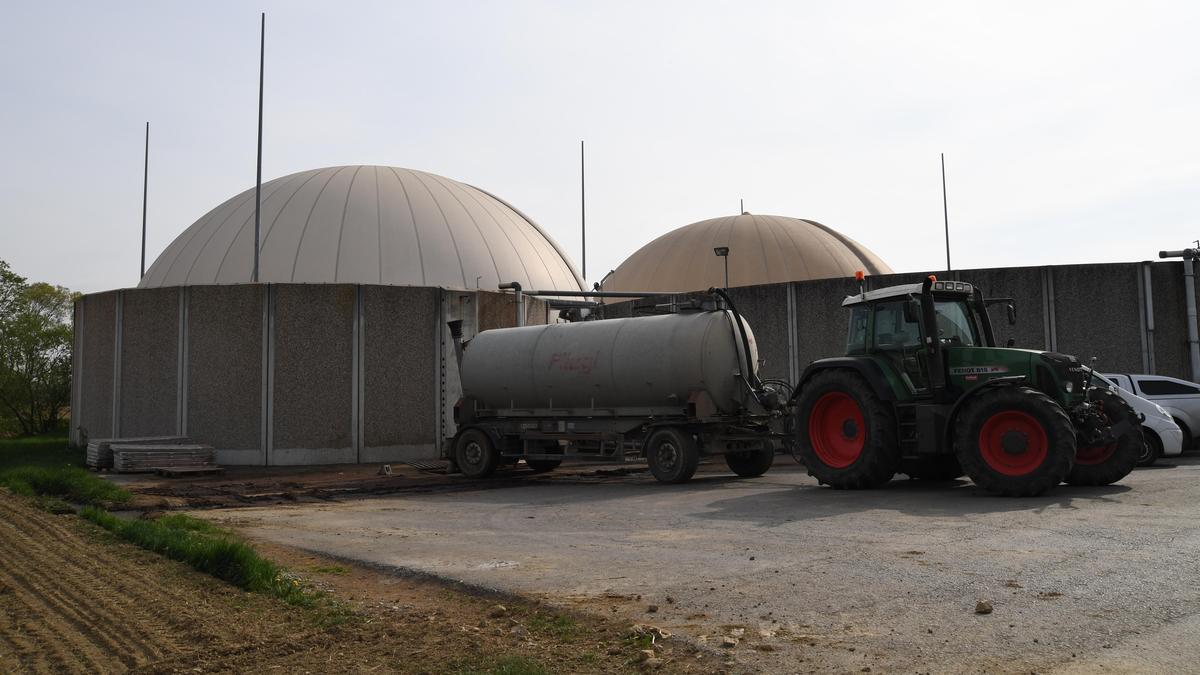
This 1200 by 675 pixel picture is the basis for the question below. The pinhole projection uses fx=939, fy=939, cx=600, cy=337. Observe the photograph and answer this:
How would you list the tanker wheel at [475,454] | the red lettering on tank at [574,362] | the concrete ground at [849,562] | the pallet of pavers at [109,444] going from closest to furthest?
the concrete ground at [849,562] < the red lettering on tank at [574,362] < the tanker wheel at [475,454] < the pallet of pavers at [109,444]

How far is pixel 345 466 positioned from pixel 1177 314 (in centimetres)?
1732

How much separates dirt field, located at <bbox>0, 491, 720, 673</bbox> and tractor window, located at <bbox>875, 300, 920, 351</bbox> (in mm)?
7932

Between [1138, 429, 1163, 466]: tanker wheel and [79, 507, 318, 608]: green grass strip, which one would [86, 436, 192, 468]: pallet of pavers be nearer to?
[79, 507, 318, 608]: green grass strip

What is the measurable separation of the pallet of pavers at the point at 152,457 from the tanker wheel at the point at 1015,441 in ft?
49.7

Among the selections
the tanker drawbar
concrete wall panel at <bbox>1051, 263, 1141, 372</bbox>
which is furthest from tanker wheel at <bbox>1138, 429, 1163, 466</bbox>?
the tanker drawbar

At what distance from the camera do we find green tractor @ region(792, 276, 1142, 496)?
11188mm

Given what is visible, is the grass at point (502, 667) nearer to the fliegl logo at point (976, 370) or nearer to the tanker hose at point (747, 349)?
the fliegl logo at point (976, 370)

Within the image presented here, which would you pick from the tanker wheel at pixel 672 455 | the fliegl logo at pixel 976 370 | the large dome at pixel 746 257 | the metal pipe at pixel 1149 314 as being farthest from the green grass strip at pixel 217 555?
the large dome at pixel 746 257

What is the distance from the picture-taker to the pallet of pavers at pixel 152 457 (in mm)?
18995

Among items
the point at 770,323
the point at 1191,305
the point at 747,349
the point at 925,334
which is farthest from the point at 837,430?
the point at 1191,305

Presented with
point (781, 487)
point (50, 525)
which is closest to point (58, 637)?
point (50, 525)

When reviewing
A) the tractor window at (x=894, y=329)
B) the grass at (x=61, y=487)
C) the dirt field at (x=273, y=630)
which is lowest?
the dirt field at (x=273, y=630)

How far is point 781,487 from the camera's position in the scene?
13836mm

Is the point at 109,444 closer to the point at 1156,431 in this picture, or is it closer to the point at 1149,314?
the point at 1156,431
